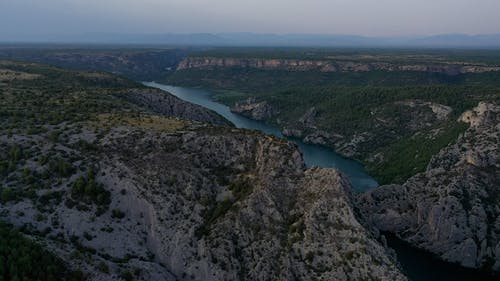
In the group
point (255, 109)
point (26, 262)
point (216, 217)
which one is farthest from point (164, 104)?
point (255, 109)

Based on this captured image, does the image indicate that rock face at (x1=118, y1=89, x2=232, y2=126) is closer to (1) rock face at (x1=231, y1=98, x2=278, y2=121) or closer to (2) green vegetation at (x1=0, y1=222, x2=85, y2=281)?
(2) green vegetation at (x1=0, y1=222, x2=85, y2=281)

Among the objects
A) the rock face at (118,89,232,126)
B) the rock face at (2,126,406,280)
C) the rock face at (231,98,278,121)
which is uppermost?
the rock face at (118,89,232,126)

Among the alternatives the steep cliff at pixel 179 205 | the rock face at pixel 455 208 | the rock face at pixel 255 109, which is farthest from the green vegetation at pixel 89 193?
the rock face at pixel 255 109

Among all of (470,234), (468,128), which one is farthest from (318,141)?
(470,234)

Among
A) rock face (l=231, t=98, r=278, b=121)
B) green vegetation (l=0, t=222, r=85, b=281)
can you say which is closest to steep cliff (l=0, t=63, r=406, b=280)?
green vegetation (l=0, t=222, r=85, b=281)

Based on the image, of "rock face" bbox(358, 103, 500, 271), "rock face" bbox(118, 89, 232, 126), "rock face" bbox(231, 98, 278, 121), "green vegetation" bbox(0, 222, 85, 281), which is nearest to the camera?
"green vegetation" bbox(0, 222, 85, 281)

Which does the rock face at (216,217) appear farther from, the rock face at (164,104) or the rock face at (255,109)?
the rock face at (255,109)

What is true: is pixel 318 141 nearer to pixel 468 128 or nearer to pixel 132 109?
pixel 468 128
